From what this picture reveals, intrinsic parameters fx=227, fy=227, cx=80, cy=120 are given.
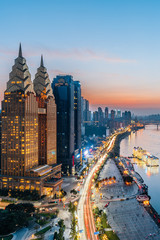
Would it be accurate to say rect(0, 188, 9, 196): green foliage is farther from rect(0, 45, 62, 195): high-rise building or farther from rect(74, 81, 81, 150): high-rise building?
rect(74, 81, 81, 150): high-rise building

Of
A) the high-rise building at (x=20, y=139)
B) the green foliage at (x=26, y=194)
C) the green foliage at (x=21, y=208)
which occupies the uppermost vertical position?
the high-rise building at (x=20, y=139)

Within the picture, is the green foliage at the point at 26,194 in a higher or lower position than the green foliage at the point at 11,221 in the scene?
lower

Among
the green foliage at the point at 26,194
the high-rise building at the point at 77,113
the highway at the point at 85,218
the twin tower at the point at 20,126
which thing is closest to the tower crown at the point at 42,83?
the twin tower at the point at 20,126

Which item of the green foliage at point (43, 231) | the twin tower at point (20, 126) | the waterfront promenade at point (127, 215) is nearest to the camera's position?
the green foliage at point (43, 231)

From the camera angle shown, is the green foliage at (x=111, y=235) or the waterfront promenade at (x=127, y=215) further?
the waterfront promenade at (x=127, y=215)

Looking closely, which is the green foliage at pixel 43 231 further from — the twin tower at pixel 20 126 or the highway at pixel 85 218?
the twin tower at pixel 20 126

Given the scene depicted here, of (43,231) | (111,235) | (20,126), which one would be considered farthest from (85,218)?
(20,126)

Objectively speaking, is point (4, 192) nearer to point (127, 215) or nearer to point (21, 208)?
point (21, 208)

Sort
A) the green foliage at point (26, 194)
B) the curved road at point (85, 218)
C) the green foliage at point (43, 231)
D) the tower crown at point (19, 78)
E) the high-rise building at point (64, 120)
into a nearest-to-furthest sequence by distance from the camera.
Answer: the curved road at point (85, 218)
the green foliage at point (43, 231)
the green foliage at point (26, 194)
the tower crown at point (19, 78)
the high-rise building at point (64, 120)
